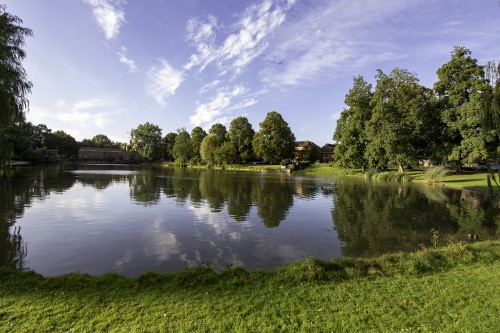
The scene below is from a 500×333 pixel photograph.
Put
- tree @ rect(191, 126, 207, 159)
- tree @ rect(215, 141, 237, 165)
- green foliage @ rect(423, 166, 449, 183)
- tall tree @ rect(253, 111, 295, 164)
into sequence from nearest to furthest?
1. green foliage @ rect(423, 166, 449, 183)
2. tall tree @ rect(253, 111, 295, 164)
3. tree @ rect(215, 141, 237, 165)
4. tree @ rect(191, 126, 207, 159)

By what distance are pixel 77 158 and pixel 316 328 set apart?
7165 inches

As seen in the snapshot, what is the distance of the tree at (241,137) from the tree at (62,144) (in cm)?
9056

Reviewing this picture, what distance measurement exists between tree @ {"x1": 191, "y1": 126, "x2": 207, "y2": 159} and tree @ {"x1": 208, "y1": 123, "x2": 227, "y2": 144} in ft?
32.6

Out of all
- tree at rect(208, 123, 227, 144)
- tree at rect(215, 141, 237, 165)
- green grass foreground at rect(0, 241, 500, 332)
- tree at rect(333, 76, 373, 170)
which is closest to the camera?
green grass foreground at rect(0, 241, 500, 332)

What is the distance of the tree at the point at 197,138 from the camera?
116 m

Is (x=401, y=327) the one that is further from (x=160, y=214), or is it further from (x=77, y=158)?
(x=77, y=158)

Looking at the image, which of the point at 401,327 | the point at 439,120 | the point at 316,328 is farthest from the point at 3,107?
the point at 439,120

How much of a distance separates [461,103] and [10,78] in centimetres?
5483

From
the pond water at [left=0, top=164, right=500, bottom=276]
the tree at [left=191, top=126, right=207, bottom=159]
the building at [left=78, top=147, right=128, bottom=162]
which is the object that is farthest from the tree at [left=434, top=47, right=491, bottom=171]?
the building at [left=78, top=147, right=128, bottom=162]

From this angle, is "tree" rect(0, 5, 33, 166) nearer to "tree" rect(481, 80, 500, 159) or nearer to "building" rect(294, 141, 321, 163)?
"tree" rect(481, 80, 500, 159)

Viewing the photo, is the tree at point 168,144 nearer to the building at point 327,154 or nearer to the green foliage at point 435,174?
the building at point 327,154

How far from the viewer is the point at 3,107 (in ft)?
46.2

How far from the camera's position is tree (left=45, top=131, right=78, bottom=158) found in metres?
137

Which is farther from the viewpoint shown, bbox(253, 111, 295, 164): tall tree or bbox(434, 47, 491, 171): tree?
bbox(253, 111, 295, 164): tall tree
